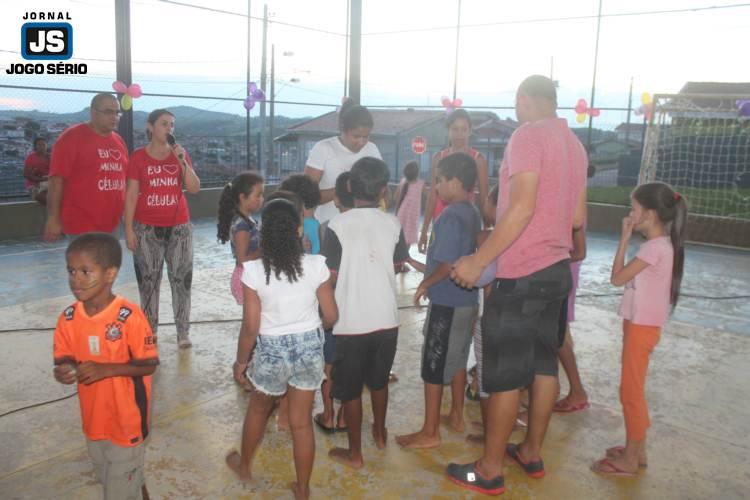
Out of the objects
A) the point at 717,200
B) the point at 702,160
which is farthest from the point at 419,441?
the point at 717,200

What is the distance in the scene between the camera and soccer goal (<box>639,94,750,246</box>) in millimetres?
9711

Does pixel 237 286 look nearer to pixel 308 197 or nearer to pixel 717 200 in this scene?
pixel 308 197

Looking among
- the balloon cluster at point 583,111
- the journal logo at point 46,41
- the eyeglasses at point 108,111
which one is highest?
the journal logo at point 46,41

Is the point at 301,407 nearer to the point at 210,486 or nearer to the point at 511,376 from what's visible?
the point at 210,486

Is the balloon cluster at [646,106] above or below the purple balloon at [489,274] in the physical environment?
above

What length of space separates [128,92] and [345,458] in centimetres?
716

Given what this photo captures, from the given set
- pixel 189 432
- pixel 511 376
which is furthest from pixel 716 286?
pixel 189 432

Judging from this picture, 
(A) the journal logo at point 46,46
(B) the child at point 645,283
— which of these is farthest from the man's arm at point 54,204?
(A) the journal logo at point 46,46

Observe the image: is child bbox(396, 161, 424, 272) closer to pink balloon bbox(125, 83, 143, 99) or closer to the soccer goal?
pink balloon bbox(125, 83, 143, 99)

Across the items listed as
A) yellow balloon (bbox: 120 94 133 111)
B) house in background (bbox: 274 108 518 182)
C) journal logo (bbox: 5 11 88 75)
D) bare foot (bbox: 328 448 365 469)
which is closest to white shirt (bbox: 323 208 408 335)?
bare foot (bbox: 328 448 365 469)

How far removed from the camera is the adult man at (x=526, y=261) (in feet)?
8.13

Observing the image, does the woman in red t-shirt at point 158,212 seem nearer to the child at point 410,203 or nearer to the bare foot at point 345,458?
the bare foot at point 345,458

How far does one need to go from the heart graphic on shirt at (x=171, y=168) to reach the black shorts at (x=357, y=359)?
2.04m

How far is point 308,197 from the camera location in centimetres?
339
